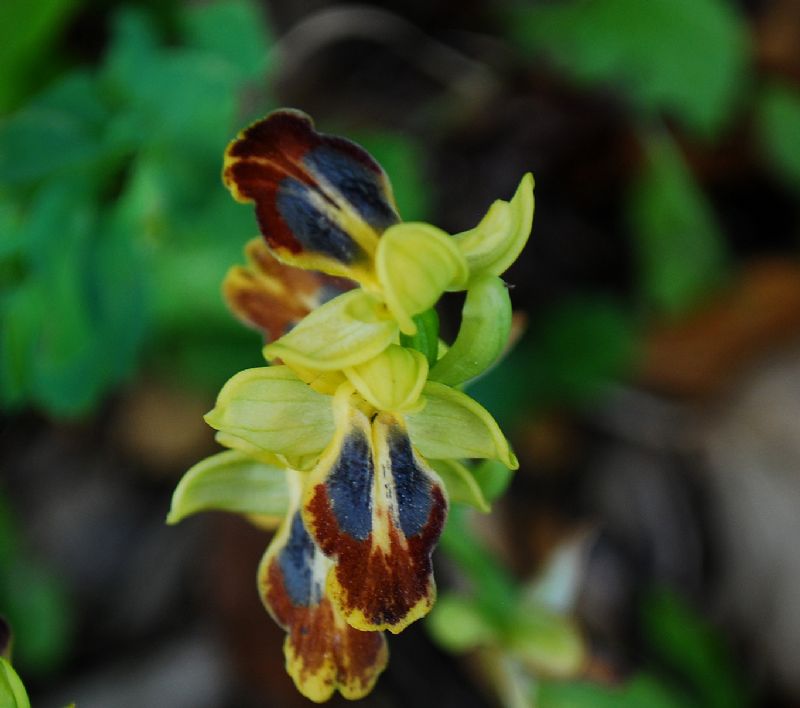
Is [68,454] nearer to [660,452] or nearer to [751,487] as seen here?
[660,452]

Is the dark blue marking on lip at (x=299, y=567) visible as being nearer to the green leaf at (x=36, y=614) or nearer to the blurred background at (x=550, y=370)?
the blurred background at (x=550, y=370)

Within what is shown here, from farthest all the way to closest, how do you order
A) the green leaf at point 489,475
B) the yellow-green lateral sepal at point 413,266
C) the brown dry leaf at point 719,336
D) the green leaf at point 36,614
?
the brown dry leaf at point 719,336 < the green leaf at point 36,614 < the green leaf at point 489,475 < the yellow-green lateral sepal at point 413,266

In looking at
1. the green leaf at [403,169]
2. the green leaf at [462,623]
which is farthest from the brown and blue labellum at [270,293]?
the green leaf at [403,169]

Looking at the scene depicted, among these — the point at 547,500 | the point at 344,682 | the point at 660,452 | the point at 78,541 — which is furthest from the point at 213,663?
the point at 344,682

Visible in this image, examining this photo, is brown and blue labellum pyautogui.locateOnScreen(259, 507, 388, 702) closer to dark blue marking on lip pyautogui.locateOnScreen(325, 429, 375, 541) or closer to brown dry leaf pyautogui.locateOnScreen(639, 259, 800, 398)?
dark blue marking on lip pyautogui.locateOnScreen(325, 429, 375, 541)

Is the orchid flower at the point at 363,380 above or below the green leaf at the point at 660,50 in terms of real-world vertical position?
above

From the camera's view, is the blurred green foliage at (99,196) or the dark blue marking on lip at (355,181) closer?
the dark blue marking on lip at (355,181)

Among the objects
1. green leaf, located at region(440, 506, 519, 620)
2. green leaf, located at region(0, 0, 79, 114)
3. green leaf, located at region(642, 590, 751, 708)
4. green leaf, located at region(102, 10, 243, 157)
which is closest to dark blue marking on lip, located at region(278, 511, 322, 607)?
green leaf, located at region(440, 506, 519, 620)
